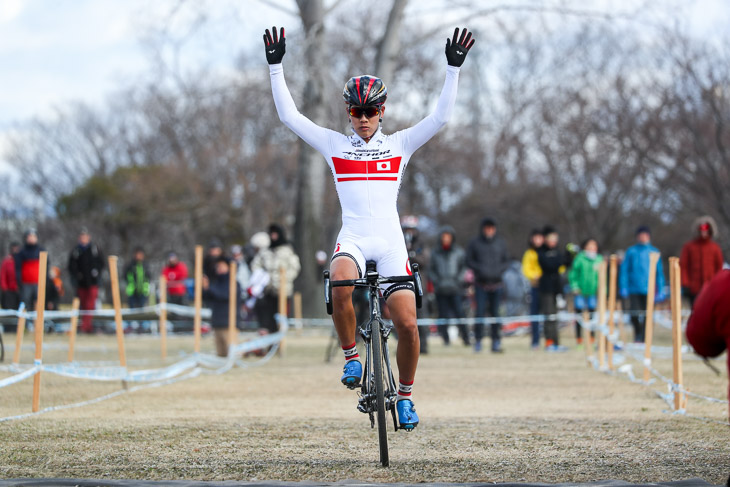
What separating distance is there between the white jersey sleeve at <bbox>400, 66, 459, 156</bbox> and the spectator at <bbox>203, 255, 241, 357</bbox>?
9.29 meters

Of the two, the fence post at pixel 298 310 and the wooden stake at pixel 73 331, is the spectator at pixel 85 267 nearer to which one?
the fence post at pixel 298 310

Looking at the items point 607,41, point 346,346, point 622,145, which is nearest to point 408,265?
point 346,346

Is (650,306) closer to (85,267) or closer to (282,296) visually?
(282,296)

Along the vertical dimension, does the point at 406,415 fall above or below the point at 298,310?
below

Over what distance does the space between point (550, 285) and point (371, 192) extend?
1249 centimetres

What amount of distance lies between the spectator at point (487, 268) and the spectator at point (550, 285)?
2.29 ft

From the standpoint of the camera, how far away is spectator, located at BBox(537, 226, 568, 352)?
1864 centimetres

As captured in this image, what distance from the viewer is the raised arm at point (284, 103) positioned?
23.1 ft

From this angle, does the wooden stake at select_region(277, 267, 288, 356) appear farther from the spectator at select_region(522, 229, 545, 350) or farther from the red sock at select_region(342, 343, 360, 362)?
the red sock at select_region(342, 343, 360, 362)

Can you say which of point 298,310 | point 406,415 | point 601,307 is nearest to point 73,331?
point 601,307

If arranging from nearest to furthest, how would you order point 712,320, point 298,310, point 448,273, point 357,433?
point 712,320 → point 357,433 → point 448,273 → point 298,310

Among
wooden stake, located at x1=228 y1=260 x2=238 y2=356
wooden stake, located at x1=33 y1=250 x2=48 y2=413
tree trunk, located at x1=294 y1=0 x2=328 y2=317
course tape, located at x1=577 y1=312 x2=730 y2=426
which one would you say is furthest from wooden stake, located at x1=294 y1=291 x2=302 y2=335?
wooden stake, located at x1=33 y1=250 x2=48 y2=413

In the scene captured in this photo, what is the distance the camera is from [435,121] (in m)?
6.99

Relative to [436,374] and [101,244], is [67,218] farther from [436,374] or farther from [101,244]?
[436,374]
